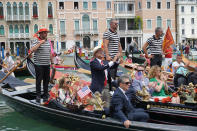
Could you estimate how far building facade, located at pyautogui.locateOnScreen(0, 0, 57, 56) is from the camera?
830 inches

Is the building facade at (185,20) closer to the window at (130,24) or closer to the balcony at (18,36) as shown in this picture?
the window at (130,24)

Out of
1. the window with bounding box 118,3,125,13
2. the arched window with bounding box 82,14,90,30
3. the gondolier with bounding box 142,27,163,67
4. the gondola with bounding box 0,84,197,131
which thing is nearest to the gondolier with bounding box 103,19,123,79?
the gondolier with bounding box 142,27,163,67

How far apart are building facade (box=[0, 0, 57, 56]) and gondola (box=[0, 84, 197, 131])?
1782 cm

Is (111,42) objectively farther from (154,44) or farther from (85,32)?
(85,32)

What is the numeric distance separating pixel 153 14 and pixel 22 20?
10.9 m

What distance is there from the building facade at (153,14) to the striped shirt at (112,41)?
2064 centimetres

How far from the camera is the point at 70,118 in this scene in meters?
2.81

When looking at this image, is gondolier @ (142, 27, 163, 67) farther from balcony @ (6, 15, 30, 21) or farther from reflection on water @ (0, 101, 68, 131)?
balcony @ (6, 15, 30, 21)

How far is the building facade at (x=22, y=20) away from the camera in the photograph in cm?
2108

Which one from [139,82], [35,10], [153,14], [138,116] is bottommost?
[138,116]

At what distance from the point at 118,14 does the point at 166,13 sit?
4178mm

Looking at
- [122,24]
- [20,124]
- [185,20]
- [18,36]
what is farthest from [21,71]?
[185,20]

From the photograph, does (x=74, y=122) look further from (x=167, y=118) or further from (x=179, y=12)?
(x=179, y=12)

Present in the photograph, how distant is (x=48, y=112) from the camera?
10.1ft
